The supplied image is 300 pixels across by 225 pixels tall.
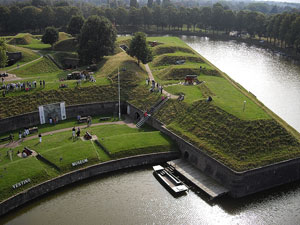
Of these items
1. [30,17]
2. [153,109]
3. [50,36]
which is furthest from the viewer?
[30,17]

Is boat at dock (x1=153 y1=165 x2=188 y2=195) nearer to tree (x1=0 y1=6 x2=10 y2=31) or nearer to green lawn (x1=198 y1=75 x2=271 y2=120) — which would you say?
green lawn (x1=198 y1=75 x2=271 y2=120)

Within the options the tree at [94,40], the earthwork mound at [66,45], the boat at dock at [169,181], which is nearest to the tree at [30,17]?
the earthwork mound at [66,45]

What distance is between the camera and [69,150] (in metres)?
45.8

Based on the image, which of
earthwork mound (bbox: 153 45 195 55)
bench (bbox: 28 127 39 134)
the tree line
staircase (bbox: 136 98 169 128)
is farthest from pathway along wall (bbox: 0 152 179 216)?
the tree line

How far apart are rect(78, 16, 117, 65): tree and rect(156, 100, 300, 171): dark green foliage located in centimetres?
4006

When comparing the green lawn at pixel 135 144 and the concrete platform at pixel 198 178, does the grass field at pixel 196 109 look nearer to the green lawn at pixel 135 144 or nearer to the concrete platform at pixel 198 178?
the green lawn at pixel 135 144

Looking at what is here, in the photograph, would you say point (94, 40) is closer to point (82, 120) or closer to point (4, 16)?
point (82, 120)

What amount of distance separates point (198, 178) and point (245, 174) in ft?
Result: 21.8

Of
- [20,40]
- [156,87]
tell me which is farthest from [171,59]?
[20,40]

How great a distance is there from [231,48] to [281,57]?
86.9ft

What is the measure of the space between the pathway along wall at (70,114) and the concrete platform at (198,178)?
2251cm

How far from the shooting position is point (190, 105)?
5569 centimetres

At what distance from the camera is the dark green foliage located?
139 feet

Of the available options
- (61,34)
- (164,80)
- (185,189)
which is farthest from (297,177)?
(61,34)
